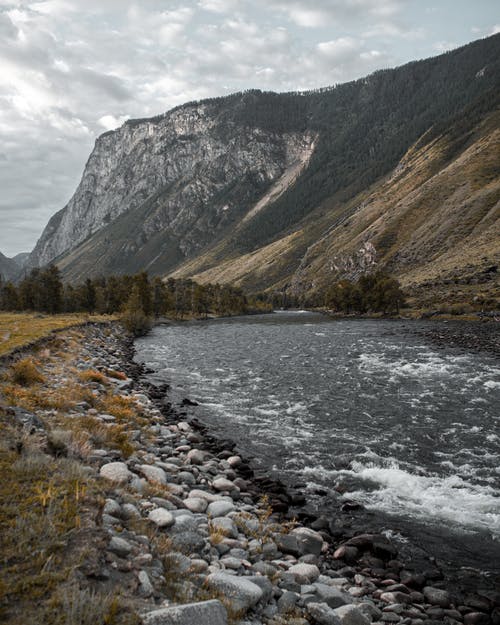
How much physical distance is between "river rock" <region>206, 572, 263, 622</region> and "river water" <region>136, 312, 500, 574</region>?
7679 mm

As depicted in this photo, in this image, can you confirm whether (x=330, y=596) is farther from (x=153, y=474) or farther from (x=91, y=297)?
(x=91, y=297)

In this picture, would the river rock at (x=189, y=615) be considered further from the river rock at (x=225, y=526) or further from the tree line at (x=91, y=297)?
the tree line at (x=91, y=297)

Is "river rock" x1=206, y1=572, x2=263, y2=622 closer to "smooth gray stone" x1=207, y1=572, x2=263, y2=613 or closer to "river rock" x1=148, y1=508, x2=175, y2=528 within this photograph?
"smooth gray stone" x1=207, y1=572, x2=263, y2=613

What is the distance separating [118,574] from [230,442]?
14.9 metres

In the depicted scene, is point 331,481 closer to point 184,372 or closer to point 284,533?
point 284,533

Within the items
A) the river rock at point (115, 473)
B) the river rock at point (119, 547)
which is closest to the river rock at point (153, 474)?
the river rock at point (115, 473)

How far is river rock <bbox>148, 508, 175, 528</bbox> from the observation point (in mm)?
9500

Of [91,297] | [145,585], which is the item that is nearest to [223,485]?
[145,585]

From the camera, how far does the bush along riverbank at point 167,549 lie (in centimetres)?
574

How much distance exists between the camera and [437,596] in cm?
999

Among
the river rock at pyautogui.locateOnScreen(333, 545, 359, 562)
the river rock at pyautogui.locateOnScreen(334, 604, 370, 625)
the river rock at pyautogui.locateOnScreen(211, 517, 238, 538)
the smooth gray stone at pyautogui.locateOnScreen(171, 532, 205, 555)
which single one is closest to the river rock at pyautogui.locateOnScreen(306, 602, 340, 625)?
the river rock at pyautogui.locateOnScreen(334, 604, 370, 625)

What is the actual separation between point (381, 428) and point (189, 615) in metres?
20.3

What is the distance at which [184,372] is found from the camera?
42750mm

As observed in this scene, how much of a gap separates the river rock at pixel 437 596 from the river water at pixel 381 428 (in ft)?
6.14
